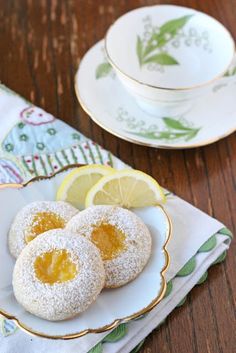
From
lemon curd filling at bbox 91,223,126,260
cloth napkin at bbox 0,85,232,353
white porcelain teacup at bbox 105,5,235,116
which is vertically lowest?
cloth napkin at bbox 0,85,232,353

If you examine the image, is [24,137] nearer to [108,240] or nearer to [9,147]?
[9,147]

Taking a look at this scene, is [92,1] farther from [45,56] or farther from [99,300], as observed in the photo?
[99,300]

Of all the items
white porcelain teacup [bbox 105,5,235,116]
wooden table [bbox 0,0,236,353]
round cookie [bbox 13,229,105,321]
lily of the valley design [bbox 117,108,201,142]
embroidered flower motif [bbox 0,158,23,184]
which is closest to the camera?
round cookie [bbox 13,229,105,321]

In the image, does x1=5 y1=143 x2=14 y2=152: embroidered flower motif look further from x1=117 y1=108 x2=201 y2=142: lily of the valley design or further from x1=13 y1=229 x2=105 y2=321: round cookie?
x1=13 y1=229 x2=105 y2=321: round cookie

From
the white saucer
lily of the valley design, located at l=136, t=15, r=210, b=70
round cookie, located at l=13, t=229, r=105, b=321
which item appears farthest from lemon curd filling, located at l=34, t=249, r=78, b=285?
lily of the valley design, located at l=136, t=15, r=210, b=70

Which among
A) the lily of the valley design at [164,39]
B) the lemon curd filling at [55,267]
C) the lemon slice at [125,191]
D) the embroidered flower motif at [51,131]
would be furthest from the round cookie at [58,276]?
the lily of the valley design at [164,39]

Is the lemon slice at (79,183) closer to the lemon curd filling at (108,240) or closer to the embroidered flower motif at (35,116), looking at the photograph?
the lemon curd filling at (108,240)

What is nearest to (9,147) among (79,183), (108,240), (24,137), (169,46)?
(24,137)
